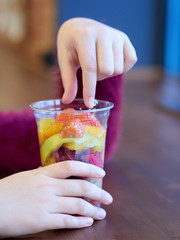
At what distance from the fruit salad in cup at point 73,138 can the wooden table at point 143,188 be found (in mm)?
72

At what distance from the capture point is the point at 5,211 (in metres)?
0.46

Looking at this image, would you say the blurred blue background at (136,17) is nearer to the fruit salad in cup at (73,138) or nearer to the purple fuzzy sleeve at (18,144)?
the purple fuzzy sleeve at (18,144)

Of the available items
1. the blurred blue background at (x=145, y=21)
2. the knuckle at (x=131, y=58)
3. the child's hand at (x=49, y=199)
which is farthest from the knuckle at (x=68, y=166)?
the blurred blue background at (x=145, y=21)

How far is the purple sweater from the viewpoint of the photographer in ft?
2.29

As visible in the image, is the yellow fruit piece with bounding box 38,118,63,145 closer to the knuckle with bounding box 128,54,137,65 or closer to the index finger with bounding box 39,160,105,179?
the index finger with bounding box 39,160,105,179

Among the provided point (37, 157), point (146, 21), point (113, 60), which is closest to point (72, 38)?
point (113, 60)

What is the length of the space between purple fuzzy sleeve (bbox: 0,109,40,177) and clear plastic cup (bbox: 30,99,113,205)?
0.64 feet

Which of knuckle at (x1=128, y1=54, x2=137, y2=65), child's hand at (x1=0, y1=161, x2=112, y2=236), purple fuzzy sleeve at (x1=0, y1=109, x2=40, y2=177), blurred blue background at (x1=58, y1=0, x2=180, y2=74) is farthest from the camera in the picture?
blurred blue background at (x1=58, y1=0, x2=180, y2=74)

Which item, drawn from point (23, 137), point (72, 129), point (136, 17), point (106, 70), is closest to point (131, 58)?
point (106, 70)

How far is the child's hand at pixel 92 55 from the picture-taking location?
0.52 m

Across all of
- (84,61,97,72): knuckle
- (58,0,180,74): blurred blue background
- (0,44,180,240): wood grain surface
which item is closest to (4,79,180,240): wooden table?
(0,44,180,240): wood grain surface

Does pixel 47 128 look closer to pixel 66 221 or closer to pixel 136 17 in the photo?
pixel 66 221

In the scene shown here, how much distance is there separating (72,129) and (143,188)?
209 mm

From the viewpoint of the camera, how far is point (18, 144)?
2.33 feet
